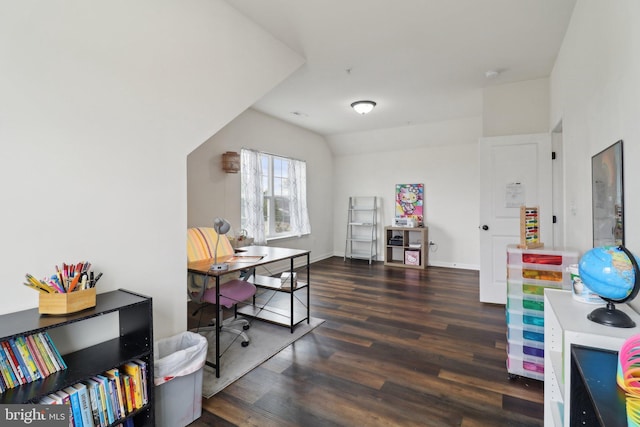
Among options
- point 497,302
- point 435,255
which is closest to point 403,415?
point 497,302

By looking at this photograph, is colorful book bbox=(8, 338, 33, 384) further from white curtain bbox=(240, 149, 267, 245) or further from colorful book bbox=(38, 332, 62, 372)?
white curtain bbox=(240, 149, 267, 245)

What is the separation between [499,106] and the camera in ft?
12.4

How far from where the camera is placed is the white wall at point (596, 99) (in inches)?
51.1

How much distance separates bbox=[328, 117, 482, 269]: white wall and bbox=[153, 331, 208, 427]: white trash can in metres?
5.11

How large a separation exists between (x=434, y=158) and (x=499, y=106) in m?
2.17

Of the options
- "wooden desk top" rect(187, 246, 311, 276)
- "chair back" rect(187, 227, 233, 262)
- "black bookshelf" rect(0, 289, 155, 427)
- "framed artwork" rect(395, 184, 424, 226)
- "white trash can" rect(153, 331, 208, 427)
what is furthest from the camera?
"framed artwork" rect(395, 184, 424, 226)

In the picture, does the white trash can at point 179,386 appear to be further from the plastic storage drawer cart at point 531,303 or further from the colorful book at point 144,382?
the plastic storage drawer cart at point 531,303

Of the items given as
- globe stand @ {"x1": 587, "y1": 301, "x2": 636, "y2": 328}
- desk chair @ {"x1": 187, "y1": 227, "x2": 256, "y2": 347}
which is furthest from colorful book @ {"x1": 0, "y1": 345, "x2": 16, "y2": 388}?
globe stand @ {"x1": 587, "y1": 301, "x2": 636, "y2": 328}

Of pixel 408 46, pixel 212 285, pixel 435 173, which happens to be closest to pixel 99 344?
pixel 212 285

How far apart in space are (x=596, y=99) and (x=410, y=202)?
440cm

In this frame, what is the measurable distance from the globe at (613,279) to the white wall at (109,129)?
Answer: 7.03ft

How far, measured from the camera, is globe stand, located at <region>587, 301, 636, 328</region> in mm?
1054

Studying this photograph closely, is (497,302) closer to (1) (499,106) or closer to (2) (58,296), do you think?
(1) (499,106)

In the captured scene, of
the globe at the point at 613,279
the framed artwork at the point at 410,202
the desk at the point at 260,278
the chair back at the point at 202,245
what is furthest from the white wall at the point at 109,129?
the framed artwork at the point at 410,202
